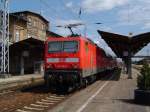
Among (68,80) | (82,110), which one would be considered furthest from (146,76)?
(68,80)

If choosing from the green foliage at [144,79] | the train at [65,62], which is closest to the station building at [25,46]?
the train at [65,62]

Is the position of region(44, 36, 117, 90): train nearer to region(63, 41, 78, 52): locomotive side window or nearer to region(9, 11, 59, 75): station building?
region(63, 41, 78, 52): locomotive side window

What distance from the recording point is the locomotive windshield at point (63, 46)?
66.7ft

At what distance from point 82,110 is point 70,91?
8222mm

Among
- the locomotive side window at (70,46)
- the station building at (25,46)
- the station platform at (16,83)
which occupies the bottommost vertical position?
the station platform at (16,83)

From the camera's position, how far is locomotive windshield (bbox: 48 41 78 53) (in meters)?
20.3

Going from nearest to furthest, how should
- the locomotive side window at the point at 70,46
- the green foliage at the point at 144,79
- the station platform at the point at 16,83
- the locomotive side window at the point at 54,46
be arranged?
the green foliage at the point at 144,79 → the locomotive side window at the point at 70,46 → the locomotive side window at the point at 54,46 → the station platform at the point at 16,83

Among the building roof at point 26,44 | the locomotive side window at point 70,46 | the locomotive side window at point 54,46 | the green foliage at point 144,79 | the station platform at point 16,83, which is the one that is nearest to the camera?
the green foliage at point 144,79

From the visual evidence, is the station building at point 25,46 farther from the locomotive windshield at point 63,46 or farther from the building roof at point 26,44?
the locomotive windshield at point 63,46

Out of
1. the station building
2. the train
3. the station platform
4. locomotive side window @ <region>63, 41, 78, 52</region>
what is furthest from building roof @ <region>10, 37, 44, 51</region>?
locomotive side window @ <region>63, 41, 78, 52</region>

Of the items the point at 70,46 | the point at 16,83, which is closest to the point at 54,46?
the point at 70,46

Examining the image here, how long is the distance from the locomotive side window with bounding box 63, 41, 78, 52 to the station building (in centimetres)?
2102

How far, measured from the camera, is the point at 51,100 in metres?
17.0

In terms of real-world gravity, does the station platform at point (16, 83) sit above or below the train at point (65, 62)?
below
